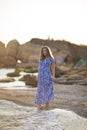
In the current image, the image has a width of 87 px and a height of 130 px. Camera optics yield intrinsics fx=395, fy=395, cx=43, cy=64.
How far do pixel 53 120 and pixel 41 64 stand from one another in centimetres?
300

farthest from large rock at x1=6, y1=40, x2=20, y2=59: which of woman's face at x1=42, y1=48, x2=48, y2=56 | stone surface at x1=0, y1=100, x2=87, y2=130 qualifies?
stone surface at x1=0, y1=100, x2=87, y2=130

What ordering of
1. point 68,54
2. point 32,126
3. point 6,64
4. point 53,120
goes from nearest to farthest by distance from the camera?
point 32,126
point 53,120
point 6,64
point 68,54

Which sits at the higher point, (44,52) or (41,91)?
(44,52)

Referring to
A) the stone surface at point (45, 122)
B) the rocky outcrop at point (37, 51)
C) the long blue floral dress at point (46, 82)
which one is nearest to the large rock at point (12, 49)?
the rocky outcrop at point (37, 51)

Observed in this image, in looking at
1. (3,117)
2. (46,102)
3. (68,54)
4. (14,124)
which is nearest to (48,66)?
(46,102)

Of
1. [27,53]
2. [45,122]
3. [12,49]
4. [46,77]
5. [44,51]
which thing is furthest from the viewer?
[27,53]

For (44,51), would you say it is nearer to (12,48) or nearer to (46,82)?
(46,82)

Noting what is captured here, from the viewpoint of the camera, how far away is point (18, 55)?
131m

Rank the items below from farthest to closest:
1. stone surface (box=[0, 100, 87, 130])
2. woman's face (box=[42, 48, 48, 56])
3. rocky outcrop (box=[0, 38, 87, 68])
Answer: rocky outcrop (box=[0, 38, 87, 68]), woman's face (box=[42, 48, 48, 56]), stone surface (box=[0, 100, 87, 130])

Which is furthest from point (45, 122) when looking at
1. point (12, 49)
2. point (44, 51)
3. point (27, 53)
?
point (27, 53)

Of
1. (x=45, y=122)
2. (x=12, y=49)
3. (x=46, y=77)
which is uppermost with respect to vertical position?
(x=46, y=77)

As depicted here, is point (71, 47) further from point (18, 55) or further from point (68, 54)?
point (18, 55)

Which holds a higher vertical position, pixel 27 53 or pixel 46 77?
pixel 46 77

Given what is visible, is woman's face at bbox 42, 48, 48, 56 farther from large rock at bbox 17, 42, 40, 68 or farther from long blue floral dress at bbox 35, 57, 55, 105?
large rock at bbox 17, 42, 40, 68
